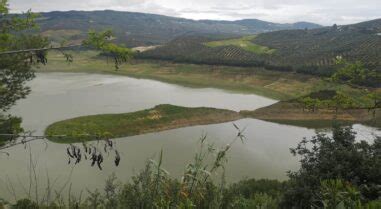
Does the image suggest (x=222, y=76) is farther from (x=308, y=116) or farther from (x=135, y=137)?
(x=135, y=137)

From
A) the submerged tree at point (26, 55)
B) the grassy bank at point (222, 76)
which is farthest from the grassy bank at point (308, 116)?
the submerged tree at point (26, 55)

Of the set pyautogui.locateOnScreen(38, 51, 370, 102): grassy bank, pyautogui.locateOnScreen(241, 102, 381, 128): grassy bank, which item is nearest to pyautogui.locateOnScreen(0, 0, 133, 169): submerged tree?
pyautogui.locateOnScreen(241, 102, 381, 128): grassy bank

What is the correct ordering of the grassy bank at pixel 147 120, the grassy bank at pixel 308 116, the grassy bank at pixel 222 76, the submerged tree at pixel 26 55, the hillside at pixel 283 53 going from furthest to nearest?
1. the hillside at pixel 283 53
2. the grassy bank at pixel 222 76
3. the grassy bank at pixel 308 116
4. the grassy bank at pixel 147 120
5. the submerged tree at pixel 26 55

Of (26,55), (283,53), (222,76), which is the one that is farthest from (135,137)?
(283,53)

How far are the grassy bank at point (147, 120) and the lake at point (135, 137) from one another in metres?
1.14

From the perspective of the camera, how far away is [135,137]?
2942 cm

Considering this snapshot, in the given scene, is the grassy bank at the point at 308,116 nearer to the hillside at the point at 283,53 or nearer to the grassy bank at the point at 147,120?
the grassy bank at the point at 147,120

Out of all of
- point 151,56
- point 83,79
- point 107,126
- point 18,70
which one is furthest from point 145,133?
point 151,56

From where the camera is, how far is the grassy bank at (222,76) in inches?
2018

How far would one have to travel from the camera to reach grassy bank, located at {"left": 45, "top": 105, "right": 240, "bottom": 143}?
100.0 feet

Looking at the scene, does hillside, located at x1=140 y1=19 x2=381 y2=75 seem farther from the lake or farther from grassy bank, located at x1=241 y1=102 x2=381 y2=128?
the lake

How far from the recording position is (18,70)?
61.7ft

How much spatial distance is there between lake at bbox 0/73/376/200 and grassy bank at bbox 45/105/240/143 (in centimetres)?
114

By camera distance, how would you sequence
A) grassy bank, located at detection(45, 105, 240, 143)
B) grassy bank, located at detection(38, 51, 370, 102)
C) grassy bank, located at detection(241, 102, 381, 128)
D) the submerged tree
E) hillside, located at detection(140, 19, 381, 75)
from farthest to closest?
hillside, located at detection(140, 19, 381, 75) < grassy bank, located at detection(38, 51, 370, 102) < grassy bank, located at detection(241, 102, 381, 128) < grassy bank, located at detection(45, 105, 240, 143) < the submerged tree
